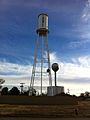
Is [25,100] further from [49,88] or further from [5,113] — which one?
[49,88]

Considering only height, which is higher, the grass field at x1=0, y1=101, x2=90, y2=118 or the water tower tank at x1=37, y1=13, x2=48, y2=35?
the water tower tank at x1=37, y1=13, x2=48, y2=35

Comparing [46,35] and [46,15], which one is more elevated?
[46,15]

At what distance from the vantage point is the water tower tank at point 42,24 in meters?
66.7

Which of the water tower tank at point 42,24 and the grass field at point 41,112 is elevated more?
the water tower tank at point 42,24

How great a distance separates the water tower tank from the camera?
66.7 m

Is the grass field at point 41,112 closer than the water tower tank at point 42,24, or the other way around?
the grass field at point 41,112

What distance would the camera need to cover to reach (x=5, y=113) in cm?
2391

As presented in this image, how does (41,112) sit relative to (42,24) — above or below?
below

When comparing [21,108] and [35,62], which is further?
[35,62]

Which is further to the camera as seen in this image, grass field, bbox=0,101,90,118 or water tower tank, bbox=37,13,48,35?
water tower tank, bbox=37,13,48,35

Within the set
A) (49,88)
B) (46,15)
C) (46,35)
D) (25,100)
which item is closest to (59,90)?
(49,88)

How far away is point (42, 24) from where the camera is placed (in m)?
67.0

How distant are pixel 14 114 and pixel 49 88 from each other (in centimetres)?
3675

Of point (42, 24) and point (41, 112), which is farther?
point (42, 24)
